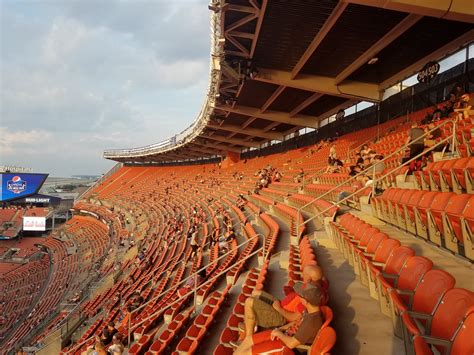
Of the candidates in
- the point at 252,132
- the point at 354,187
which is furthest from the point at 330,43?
the point at 252,132

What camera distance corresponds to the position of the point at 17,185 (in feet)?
120

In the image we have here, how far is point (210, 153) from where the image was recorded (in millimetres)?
32875

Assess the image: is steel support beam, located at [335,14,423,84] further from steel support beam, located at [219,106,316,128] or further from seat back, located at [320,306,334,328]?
seat back, located at [320,306,334,328]

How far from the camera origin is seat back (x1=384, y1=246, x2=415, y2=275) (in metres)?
2.82

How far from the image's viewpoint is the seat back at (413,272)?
2.48 meters

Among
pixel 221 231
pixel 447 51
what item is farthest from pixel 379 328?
pixel 447 51

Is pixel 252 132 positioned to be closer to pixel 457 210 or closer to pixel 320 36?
pixel 320 36

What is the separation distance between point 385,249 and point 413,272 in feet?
2.23

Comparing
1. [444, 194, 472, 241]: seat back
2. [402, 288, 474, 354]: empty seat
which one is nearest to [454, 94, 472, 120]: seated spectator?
[444, 194, 472, 241]: seat back

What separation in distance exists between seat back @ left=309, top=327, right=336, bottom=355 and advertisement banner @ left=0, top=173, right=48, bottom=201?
40677 mm

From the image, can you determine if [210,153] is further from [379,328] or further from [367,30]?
[379,328]

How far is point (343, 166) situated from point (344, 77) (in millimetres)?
2894

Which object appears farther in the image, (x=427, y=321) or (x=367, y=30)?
(x=367, y=30)

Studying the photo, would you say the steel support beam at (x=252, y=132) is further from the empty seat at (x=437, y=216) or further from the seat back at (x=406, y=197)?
the empty seat at (x=437, y=216)
